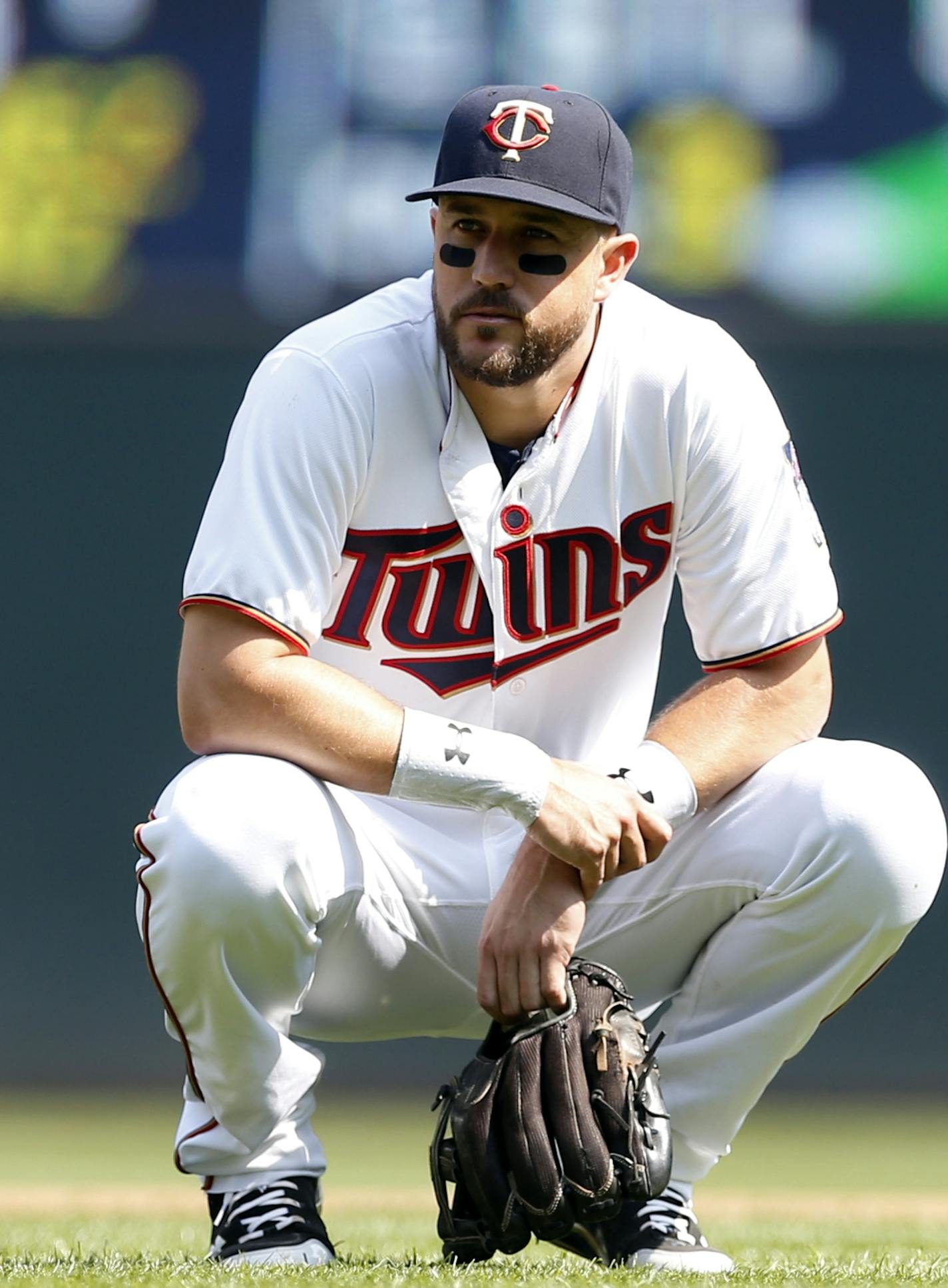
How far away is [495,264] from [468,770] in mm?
642

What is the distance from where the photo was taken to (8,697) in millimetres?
5805

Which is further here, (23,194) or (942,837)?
(23,194)

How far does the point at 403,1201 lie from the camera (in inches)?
138

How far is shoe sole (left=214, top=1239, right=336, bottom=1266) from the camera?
2182mm

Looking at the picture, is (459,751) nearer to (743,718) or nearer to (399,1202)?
(743,718)

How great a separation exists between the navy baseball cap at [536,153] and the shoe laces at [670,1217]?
1.22m

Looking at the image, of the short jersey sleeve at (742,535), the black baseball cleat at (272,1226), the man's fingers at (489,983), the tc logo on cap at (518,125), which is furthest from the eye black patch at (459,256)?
the black baseball cleat at (272,1226)

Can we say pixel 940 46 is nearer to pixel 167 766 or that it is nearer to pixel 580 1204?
pixel 167 766

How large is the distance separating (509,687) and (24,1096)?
325 centimetres

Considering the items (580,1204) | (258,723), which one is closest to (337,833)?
(258,723)

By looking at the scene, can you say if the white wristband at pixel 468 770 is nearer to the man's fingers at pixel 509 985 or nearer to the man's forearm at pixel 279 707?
the man's forearm at pixel 279 707

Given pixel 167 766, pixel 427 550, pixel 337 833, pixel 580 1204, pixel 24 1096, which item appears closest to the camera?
pixel 580 1204

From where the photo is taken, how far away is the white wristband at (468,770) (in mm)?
2264

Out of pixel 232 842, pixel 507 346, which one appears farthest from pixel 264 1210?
pixel 507 346
